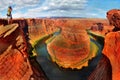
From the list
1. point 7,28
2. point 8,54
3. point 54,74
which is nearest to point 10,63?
point 8,54

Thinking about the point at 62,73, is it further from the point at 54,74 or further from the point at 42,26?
the point at 42,26

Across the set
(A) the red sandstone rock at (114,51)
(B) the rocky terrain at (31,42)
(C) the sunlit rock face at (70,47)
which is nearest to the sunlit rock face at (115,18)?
(B) the rocky terrain at (31,42)

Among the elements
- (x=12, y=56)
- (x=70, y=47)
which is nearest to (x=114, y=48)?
(x=12, y=56)

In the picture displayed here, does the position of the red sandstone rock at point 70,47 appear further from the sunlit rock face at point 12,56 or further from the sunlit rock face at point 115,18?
the sunlit rock face at point 115,18

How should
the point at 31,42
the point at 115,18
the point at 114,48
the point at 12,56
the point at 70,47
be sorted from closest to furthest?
the point at 114,48 → the point at 115,18 → the point at 12,56 → the point at 31,42 → the point at 70,47

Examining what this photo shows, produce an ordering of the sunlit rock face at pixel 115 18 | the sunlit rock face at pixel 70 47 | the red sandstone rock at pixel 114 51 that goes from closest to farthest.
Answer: the red sandstone rock at pixel 114 51 → the sunlit rock face at pixel 115 18 → the sunlit rock face at pixel 70 47

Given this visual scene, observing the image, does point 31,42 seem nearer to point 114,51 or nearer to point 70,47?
point 70,47

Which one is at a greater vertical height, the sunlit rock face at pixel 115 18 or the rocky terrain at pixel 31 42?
the sunlit rock face at pixel 115 18
